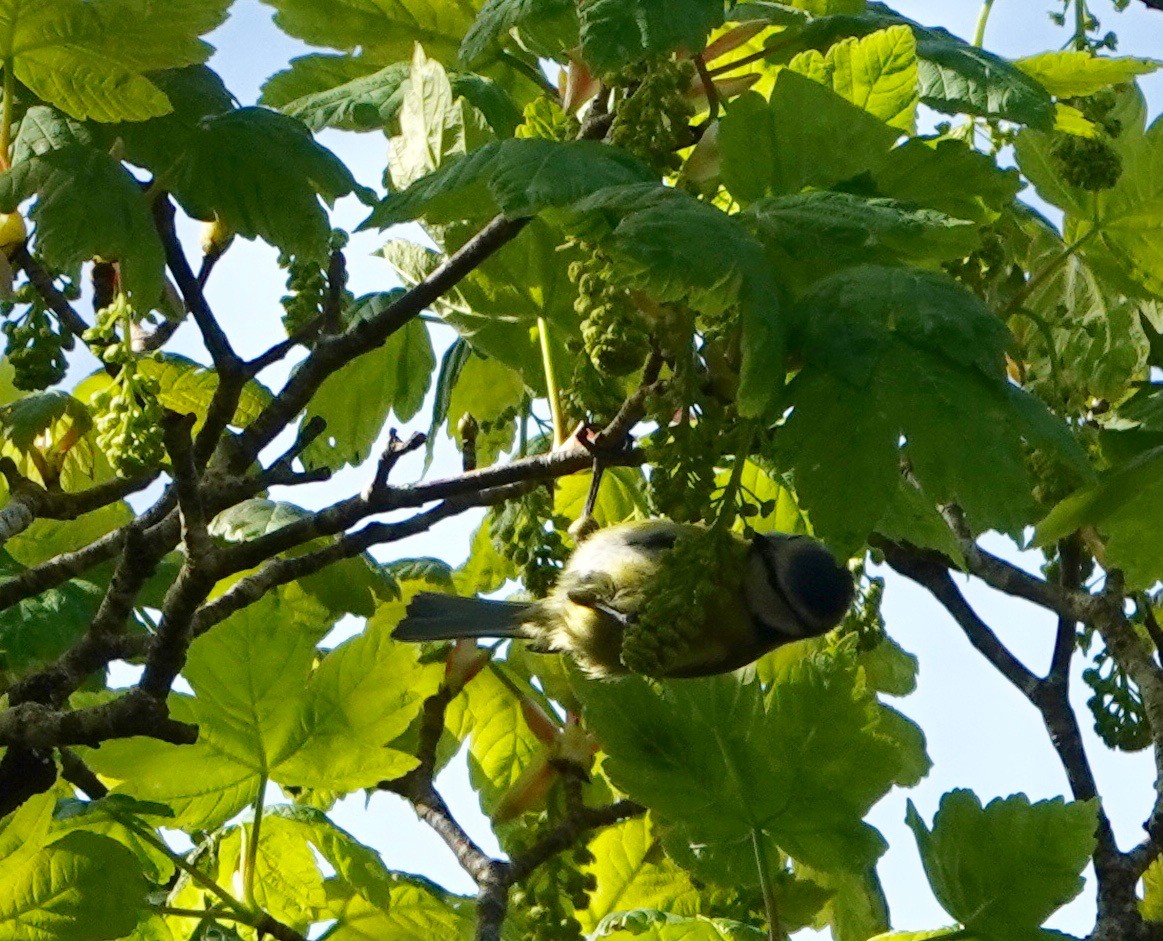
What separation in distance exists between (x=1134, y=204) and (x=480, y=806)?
60.3 inches

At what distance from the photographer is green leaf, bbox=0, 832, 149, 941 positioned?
179 cm

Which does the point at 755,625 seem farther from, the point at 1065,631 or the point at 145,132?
the point at 145,132

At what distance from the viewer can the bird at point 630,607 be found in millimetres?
2584

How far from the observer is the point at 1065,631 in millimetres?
3096

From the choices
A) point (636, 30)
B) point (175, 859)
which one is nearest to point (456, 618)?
point (175, 859)

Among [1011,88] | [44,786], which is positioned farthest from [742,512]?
[44,786]

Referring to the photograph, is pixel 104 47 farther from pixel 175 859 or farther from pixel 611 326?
pixel 175 859

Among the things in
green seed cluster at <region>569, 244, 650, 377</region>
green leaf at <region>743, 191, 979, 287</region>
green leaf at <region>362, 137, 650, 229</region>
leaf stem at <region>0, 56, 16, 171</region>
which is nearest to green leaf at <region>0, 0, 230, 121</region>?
leaf stem at <region>0, 56, 16, 171</region>

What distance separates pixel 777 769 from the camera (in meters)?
1.90

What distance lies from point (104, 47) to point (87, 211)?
215 millimetres

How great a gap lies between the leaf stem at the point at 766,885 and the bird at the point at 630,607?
593 millimetres

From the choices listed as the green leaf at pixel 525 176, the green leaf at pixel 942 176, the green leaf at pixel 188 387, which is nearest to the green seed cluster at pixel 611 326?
the green leaf at pixel 525 176

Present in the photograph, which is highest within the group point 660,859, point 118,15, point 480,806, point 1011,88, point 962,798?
point 118,15

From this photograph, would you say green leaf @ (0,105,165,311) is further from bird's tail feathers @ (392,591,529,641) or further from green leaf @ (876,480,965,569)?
green leaf @ (876,480,965,569)
